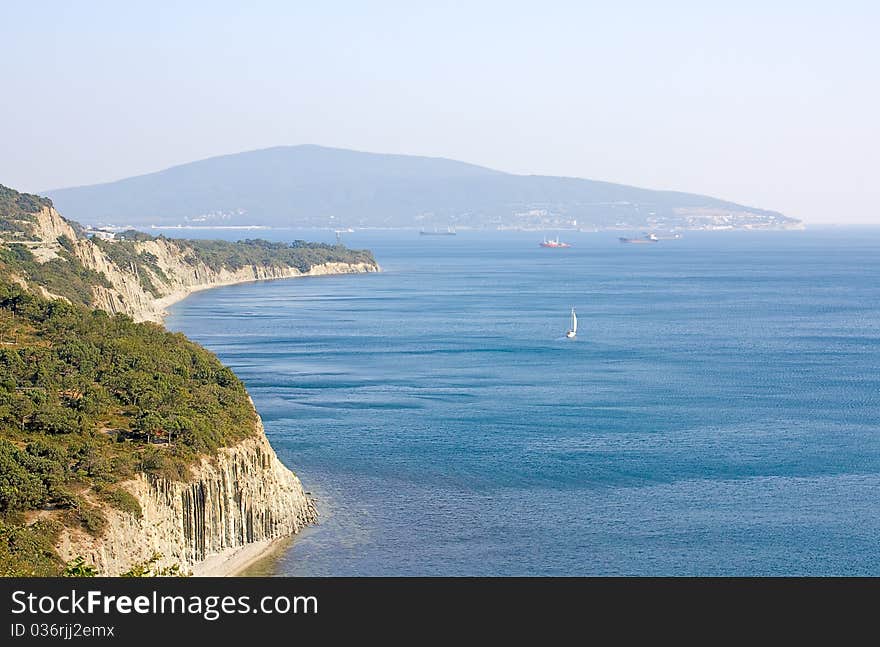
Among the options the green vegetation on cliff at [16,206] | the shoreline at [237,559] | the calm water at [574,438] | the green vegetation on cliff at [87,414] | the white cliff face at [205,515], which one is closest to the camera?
the green vegetation on cliff at [87,414]

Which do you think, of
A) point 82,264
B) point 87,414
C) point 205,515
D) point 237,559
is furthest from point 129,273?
point 237,559

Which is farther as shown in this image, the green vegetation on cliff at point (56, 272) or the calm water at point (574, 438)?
the green vegetation on cliff at point (56, 272)

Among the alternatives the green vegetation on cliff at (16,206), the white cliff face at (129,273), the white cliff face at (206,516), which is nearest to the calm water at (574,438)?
the white cliff face at (206,516)

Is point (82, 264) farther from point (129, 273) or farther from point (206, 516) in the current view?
point (206, 516)

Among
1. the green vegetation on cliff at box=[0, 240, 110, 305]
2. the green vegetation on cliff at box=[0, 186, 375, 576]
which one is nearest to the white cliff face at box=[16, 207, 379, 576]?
the green vegetation on cliff at box=[0, 186, 375, 576]

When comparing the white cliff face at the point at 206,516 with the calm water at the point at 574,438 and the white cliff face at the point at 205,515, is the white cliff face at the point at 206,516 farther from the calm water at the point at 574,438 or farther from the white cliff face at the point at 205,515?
the calm water at the point at 574,438

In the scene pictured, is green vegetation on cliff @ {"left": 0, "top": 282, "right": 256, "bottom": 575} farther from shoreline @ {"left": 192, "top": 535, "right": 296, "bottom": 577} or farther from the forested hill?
the forested hill
